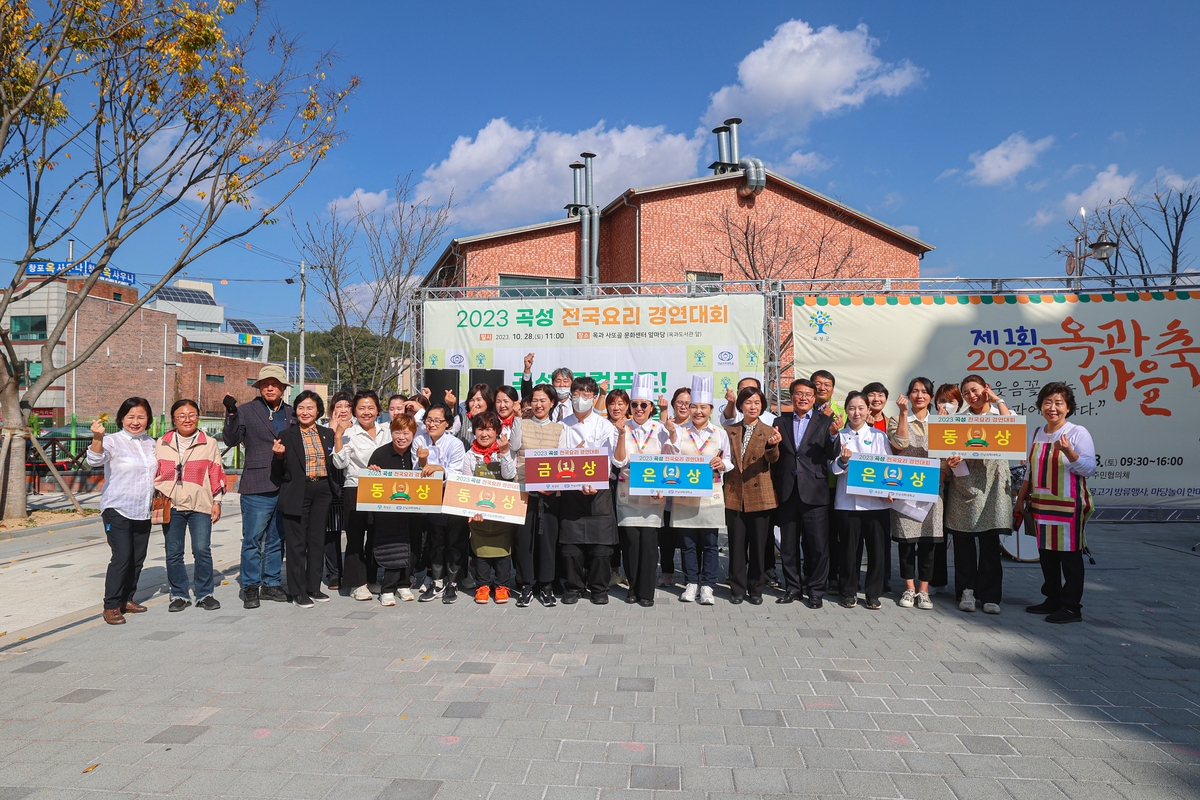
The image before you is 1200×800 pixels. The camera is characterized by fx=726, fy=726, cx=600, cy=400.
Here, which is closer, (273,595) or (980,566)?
(980,566)

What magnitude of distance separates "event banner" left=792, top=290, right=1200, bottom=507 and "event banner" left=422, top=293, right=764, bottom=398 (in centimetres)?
88

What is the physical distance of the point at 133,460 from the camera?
586 centimetres

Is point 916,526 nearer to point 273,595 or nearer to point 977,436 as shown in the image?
point 977,436

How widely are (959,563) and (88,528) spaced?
464 inches

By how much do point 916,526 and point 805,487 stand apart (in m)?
1.02

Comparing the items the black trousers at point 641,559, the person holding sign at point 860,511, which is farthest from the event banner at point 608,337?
the black trousers at point 641,559

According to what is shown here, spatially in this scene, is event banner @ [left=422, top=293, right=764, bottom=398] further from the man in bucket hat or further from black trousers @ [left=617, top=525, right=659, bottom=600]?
the man in bucket hat

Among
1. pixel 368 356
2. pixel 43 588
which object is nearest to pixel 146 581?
pixel 43 588

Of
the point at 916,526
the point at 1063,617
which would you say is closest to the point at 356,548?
the point at 916,526

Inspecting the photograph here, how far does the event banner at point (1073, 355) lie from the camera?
31.6ft

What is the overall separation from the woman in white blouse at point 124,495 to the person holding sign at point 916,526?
6287 mm

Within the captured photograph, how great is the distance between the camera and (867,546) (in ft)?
20.4

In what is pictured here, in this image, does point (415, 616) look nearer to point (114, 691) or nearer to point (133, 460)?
point (114, 691)

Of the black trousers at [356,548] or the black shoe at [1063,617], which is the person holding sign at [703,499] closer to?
the black shoe at [1063,617]
